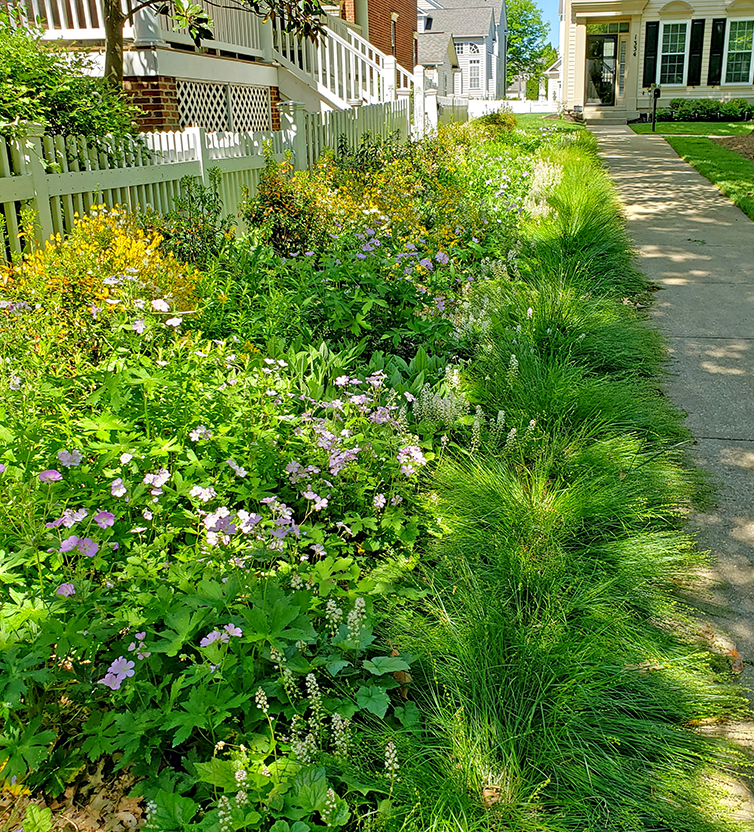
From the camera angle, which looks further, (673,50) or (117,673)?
(673,50)

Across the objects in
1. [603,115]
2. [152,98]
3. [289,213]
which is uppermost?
[603,115]

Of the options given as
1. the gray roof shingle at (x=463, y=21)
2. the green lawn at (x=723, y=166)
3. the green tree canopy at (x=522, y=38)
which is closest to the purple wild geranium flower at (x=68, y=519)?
the green lawn at (x=723, y=166)

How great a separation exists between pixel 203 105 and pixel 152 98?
1947mm

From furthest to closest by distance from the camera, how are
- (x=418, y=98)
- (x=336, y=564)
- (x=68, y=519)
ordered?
(x=418, y=98)
(x=336, y=564)
(x=68, y=519)

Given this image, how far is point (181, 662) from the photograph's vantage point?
2436 millimetres

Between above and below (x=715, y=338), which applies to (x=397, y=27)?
above

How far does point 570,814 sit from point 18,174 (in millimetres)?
4949

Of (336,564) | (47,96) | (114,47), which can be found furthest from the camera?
(114,47)

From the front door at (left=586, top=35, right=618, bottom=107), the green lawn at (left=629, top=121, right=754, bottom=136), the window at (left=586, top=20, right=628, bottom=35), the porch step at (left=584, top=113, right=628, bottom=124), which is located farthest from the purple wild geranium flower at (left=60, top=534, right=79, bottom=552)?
the window at (left=586, top=20, right=628, bottom=35)

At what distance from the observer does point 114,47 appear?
8.65 metres

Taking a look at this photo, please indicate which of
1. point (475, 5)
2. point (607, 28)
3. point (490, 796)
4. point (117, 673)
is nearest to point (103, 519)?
point (117, 673)

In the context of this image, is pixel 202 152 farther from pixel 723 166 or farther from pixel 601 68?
pixel 601 68

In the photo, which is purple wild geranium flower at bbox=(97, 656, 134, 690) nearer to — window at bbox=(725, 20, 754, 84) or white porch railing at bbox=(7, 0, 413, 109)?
white porch railing at bbox=(7, 0, 413, 109)

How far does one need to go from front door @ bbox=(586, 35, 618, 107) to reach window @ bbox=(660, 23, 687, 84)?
212 cm
